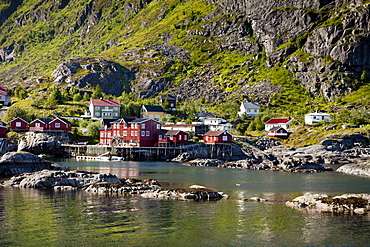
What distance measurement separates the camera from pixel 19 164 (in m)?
62.8

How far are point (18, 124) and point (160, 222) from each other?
9592 centimetres

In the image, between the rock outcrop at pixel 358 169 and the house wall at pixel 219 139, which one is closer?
the rock outcrop at pixel 358 169

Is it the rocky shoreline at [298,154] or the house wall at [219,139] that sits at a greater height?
the house wall at [219,139]

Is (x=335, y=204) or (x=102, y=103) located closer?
(x=335, y=204)

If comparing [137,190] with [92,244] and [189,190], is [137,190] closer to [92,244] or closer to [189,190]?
[189,190]

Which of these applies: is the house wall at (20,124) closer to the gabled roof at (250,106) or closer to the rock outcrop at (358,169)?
the rock outcrop at (358,169)

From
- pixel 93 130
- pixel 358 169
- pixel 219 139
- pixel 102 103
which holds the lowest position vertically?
pixel 358 169

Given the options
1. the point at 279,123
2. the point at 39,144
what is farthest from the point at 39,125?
the point at 279,123

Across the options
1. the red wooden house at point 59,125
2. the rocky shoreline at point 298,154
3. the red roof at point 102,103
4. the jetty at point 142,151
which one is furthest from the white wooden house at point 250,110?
the red wooden house at point 59,125

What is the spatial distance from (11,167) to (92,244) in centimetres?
3993

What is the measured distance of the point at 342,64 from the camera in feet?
640

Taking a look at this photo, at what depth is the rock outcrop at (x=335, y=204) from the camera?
3878cm

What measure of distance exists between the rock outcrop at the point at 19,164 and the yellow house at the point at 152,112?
91.5m

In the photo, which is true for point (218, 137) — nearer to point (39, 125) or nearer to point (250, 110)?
point (39, 125)
